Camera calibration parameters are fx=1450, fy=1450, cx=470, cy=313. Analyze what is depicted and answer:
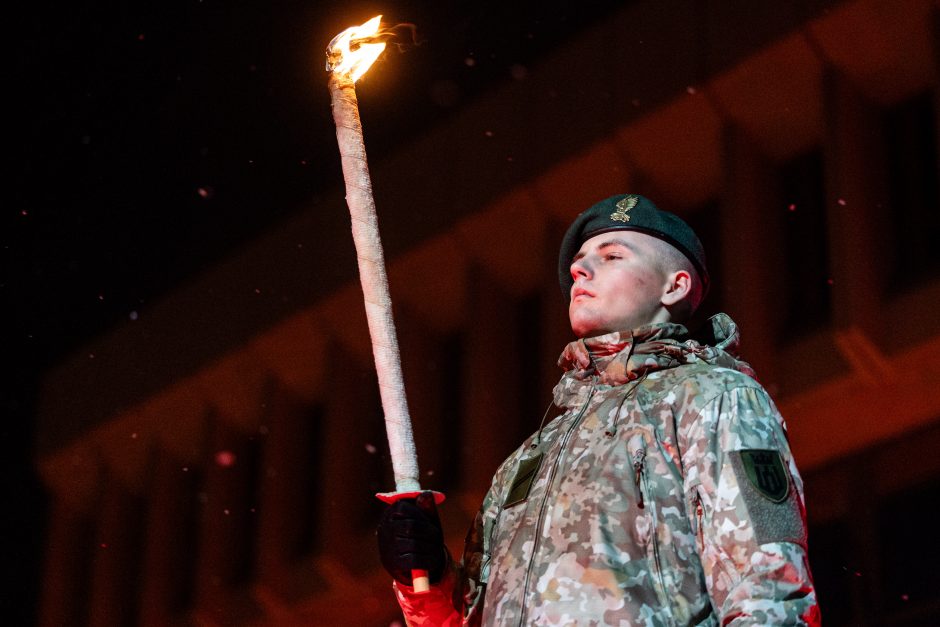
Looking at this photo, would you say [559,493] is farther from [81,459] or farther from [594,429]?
[81,459]

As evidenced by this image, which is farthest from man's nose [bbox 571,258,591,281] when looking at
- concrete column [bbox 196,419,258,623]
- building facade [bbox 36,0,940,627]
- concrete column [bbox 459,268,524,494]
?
concrete column [bbox 196,419,258,623]

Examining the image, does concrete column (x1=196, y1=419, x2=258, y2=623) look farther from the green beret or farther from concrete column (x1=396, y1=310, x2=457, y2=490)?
the green beret

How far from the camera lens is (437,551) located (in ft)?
9.86

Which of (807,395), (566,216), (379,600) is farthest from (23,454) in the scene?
(807,395)

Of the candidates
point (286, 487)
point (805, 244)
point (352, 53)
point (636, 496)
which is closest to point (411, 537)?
point (636, 496)

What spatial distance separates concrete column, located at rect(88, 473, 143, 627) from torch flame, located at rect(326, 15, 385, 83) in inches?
376

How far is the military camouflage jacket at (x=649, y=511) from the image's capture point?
104 inches

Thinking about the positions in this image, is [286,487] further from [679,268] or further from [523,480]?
[523,480]

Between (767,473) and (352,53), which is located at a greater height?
(352,53)

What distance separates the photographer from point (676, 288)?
11.0 feet

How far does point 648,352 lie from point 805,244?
5.88m

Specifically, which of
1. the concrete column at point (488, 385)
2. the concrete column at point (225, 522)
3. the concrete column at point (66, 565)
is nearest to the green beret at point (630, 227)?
the concrete column at point (488, 385)

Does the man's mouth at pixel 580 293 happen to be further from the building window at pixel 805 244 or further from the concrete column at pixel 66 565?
the concrete column at pixel 66 565

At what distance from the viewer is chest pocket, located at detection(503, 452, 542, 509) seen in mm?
3076
